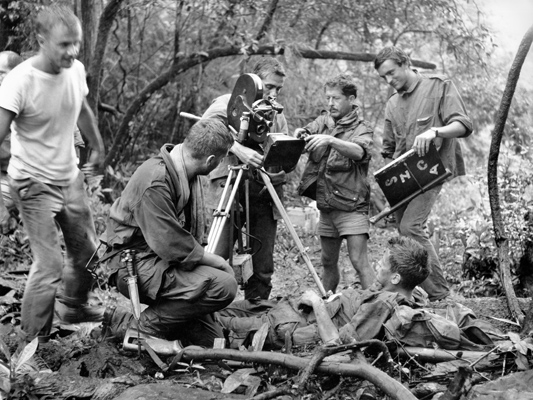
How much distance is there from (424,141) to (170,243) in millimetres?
1869

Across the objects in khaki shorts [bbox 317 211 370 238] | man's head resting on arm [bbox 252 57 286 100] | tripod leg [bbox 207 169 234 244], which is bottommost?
khaki shorts [bbox 317 211 370 238]

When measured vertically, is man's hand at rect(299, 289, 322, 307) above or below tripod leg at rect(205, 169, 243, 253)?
below

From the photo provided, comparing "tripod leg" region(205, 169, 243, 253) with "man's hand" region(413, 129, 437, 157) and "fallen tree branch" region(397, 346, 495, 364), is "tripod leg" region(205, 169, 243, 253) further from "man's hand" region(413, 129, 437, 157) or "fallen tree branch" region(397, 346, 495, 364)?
"fallen tree branch" region(397, 346, 495, 364)

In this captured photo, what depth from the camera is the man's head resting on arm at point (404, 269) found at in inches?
161

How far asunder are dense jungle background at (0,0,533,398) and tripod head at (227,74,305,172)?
197 cm

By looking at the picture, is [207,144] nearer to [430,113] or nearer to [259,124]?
[259,124]

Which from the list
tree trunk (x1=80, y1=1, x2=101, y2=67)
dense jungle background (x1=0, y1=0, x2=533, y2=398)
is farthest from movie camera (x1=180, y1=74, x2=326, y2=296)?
tree trunk (x1=80, y1=1, x2=101, y2=67)

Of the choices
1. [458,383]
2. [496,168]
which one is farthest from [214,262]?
[496,168]

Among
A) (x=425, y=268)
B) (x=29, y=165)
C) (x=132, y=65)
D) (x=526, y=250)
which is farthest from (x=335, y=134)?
(x=132, y=65)

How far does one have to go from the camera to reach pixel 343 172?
16.5 feet

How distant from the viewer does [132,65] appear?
9484mm

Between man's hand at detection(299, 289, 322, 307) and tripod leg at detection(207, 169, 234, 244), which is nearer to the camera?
man's hand at detection(299, 289, 322, 307)

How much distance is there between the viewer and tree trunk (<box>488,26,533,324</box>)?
417 centimetres

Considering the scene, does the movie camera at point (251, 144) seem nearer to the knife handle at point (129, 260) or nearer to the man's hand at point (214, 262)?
the man's hand at point (214, 262)
